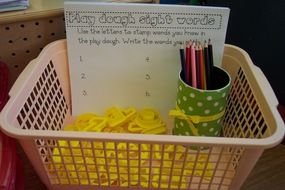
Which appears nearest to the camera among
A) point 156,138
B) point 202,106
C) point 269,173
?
point 156,138

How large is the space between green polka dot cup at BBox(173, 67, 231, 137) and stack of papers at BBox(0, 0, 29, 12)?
363 millimetres

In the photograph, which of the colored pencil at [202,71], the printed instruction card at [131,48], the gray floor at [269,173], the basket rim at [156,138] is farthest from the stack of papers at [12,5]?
the gray floor at [269,173]

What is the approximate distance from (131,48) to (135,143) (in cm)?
27

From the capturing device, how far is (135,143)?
49 cm

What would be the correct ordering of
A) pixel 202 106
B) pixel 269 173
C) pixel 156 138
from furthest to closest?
pixel 269 173, pixel 202 106, pixel 156 138

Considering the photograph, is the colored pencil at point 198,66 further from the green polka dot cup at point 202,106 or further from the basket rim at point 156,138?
the basket rim at point 156,138

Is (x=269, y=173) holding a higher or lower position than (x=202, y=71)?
lower

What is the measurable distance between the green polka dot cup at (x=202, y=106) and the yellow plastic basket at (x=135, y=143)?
48 mm

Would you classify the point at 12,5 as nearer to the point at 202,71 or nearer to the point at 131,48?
the point at 131,48

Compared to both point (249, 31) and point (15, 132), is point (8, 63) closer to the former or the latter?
point (15, 132)

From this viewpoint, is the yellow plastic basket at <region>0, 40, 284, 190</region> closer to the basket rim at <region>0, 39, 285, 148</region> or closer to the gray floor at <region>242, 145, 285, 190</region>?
the basket rim at <region>0, 39, 285, 148</region>

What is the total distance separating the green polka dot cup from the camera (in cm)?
60

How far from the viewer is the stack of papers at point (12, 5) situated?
24.6 inches

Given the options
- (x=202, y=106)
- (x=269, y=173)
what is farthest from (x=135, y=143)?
(x=269, y=173)
